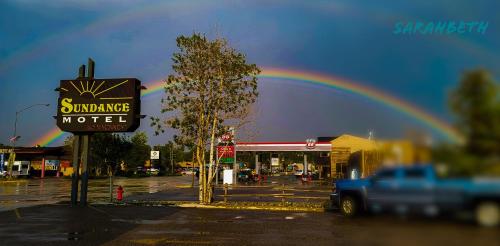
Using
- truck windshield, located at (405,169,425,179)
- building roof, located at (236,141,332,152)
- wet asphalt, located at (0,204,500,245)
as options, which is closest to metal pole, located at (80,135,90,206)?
wet asphalt, located at (0,204,500,245)

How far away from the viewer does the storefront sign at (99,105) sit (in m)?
26.6

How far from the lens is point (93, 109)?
2695 centimetres

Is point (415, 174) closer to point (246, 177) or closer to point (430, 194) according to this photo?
point (430, 194)

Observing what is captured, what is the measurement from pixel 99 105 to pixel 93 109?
0.46 m

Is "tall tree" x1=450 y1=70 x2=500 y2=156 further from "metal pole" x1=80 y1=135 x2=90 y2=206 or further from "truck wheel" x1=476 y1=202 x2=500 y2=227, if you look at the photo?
"metal pole" x1=80 y1=135 x2=90 y2=206

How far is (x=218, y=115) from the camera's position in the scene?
90.9ft

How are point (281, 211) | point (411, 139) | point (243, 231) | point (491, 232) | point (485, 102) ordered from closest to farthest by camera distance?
point (485, 102) → point (491, 232) → point (411, 139) → point (243, 231) → point (281, 211)

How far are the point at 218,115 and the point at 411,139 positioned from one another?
26411 millimetres

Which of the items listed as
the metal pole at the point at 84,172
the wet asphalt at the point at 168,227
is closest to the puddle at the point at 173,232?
the wet asphalt at the point at 168,227

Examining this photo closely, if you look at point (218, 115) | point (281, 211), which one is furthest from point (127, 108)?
point (281, 211)

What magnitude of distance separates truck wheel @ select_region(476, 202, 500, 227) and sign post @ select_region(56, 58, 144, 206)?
26.2 metres

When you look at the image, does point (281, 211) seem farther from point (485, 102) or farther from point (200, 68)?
point (485, 102)

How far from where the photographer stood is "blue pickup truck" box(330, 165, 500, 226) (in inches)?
45.6

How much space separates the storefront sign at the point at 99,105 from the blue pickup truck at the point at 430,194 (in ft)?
84.8
